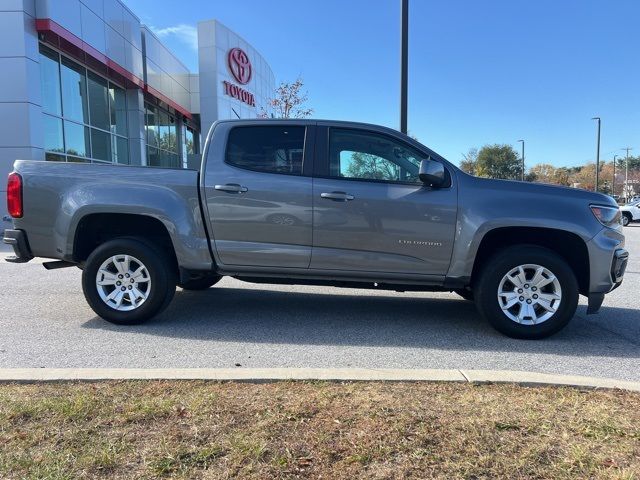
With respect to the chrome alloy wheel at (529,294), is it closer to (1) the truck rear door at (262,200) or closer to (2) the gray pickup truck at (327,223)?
(2) the gray pickup truck at (327,223)

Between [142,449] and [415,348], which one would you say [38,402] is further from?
[415,348]

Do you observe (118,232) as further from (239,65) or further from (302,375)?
(239,65)

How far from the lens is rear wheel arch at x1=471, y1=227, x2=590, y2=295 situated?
482 centimetres

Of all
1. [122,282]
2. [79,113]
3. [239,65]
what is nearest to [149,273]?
[122,282]

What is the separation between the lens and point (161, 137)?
1055 inches

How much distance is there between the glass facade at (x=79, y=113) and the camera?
16125 mm

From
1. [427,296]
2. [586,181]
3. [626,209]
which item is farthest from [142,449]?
[586,181]

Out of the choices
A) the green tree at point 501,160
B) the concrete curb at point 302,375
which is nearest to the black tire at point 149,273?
the concrete curb at point 302,375

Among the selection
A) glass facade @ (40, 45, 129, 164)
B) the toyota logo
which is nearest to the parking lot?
glass facade @ (40, 45, 129, 164)

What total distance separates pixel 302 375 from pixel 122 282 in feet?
7.97

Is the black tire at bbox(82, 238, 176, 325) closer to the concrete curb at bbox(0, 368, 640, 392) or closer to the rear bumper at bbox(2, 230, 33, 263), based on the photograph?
the rear bumper at bbox(2, 230, 33, 263)

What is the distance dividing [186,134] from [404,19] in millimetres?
24680

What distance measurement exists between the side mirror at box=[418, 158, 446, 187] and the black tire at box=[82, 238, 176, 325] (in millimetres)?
2663

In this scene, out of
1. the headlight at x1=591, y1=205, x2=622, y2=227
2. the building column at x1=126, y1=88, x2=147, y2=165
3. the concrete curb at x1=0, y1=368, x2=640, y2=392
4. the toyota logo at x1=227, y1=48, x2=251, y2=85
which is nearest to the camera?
the concrete curb at x1=0, y1=368, x2=640, y2=392
